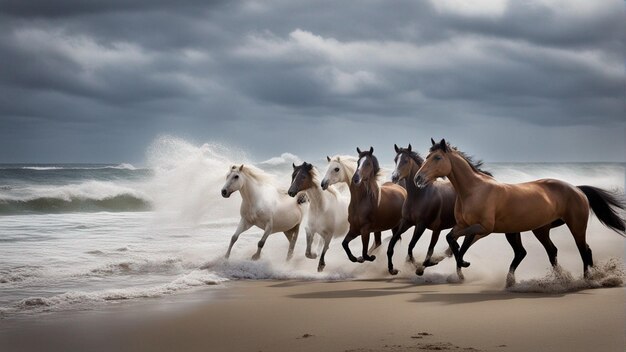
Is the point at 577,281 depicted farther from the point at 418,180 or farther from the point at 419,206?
the point at 419,206

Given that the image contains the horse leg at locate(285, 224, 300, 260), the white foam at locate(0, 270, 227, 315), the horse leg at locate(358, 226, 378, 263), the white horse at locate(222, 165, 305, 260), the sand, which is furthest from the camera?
the horse leg at locate(285, 224, 300, 260)

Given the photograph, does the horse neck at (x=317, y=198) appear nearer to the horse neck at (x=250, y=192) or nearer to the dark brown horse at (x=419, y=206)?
the horse neck at (x=250, y=192)

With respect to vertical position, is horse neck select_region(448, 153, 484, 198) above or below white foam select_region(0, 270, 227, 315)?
above

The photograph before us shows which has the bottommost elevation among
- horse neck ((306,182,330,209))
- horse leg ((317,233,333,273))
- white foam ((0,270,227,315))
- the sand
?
the sand

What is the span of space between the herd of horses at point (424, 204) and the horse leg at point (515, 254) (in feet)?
0.04

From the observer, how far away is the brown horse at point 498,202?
7.89 m

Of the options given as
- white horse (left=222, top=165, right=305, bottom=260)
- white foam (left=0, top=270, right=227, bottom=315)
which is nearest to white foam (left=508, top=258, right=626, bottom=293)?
white foam (left=0, top=270, right=227, bottom=315)

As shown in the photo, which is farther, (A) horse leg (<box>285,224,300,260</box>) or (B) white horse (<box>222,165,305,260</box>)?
(A) horse leg (<box>285,224,300,260</box>)

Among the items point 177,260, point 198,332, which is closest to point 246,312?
point 198,332

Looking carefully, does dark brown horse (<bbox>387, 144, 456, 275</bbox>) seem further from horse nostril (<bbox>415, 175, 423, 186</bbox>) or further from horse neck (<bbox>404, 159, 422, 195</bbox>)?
horse nostril (<bbox>415, 175, 423, 186</bbox>)

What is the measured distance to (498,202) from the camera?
7902 millimetres

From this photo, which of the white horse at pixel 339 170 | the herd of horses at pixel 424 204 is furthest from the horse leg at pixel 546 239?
the white horse at pixel 339 170

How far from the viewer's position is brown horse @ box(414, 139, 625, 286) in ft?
25.9

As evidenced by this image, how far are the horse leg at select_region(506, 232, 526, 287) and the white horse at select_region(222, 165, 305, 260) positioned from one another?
3.61 m
